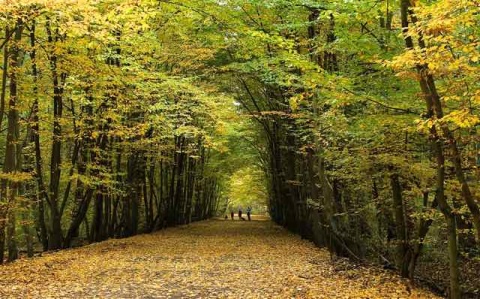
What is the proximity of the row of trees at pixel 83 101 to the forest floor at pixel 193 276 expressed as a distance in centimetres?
209

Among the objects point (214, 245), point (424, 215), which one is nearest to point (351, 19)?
point (424, 215)

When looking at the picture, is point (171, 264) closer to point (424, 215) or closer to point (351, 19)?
point (424, 215)

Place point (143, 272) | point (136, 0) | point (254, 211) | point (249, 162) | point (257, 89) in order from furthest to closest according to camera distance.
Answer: point (254, 211)
point (249, 162)
point (257, 89)
point (143, 272)
point (136, 0)

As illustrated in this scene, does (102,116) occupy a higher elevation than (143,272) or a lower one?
higher

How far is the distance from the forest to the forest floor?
3.58ft

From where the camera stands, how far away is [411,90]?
359 inches

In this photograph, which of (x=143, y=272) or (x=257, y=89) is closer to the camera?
(x=143, y=272)

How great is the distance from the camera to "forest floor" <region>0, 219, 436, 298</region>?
888cm

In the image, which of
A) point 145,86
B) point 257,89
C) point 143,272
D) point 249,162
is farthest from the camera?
point 249,162

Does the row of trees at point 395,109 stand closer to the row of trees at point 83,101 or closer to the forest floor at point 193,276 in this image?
the forest floor at point 193,276

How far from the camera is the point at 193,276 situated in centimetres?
1091

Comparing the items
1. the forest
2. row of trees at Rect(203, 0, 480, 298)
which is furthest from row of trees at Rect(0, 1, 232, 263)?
row of trees at Rect(203, 0, 480, 298)

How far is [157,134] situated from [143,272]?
10065 mm

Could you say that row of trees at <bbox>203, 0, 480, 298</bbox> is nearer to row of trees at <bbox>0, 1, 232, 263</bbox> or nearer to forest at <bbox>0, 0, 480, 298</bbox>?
forest at <bbox>0, 0, 480, 298</bbox>
